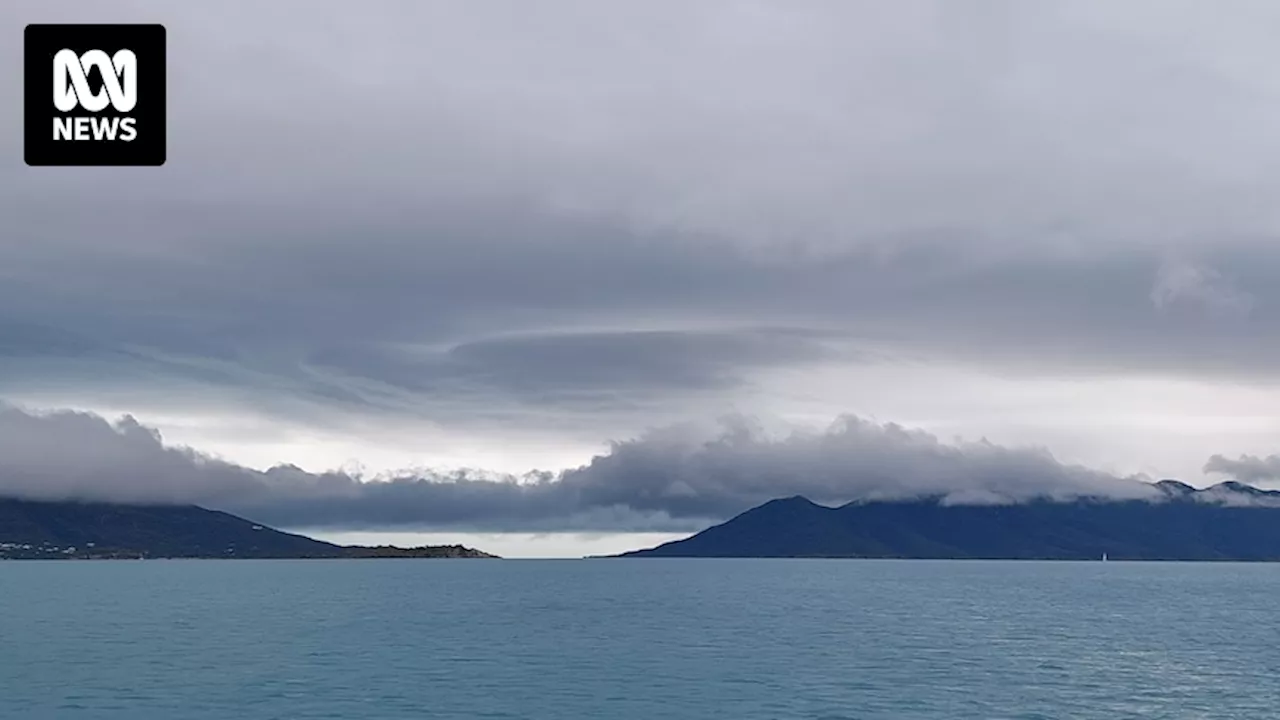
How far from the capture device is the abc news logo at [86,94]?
45938 millimetres

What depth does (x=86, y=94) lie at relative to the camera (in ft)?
155

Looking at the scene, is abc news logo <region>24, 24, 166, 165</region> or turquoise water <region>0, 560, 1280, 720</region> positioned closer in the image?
abc news logo <region>24, 24, 166, 165</region>

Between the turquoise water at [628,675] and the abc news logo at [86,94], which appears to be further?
the turquoise water at [628,675]

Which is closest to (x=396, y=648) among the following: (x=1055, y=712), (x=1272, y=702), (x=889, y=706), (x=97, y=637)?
(x=97, y=637)

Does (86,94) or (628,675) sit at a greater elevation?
(86,94)

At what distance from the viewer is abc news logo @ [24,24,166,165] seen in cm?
4594

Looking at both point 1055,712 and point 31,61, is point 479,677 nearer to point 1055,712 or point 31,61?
point 1055,712

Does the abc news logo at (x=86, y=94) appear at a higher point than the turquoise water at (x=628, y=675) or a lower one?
higher

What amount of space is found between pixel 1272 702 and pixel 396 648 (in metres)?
99.3

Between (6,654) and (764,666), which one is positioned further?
(6,654)

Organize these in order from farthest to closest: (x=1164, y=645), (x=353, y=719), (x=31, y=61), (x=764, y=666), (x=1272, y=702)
Answer: 1. (x=1164, y=645)
2. (x=764, y=666)
3. (x=1272, y=702)
4. (x=353, y=719)
5. (x=31, y=61)

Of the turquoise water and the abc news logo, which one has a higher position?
the abc news logo

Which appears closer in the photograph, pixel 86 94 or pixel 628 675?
pixel 86 94

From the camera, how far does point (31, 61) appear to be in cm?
4538
